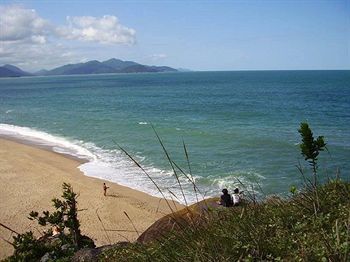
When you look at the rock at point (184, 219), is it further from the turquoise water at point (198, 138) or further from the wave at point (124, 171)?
the wave at point (124, 171)

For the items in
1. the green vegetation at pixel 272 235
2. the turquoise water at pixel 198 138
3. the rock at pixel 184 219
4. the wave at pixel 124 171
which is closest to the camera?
the green vegetation at pixel 272 235

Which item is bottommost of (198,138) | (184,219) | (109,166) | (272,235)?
(109,166)

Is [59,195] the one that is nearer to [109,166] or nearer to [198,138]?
[109,166]

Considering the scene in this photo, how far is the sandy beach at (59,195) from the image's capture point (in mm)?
16500

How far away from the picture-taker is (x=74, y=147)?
32594mm

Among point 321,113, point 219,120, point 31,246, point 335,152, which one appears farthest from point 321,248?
point 321,113

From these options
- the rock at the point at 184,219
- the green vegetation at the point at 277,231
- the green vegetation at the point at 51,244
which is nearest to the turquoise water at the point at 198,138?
the rock at the point at 184,219

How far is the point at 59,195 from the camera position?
21.0m

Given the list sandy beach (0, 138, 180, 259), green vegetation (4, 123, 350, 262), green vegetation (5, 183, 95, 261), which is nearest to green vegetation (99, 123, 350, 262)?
green vegetation (4, 123, 350, 262)

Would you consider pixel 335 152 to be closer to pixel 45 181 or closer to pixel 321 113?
pixel 45 181

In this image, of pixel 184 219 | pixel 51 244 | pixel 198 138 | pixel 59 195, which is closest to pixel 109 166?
pixel 59 195

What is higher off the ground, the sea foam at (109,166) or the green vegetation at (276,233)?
the green vegetation at (276,233)

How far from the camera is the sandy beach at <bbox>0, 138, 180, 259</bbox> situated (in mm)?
16500

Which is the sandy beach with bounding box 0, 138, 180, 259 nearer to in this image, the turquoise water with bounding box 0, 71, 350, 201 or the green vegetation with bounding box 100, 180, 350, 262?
the turquoise water with bounding box 0, 71, 350, 201
